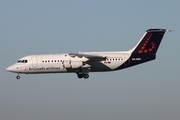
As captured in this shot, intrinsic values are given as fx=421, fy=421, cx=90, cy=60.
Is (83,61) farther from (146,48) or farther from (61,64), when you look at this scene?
(146,48)

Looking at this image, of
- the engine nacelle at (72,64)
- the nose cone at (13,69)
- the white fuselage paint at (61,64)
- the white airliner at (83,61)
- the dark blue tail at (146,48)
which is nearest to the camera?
the engine nacelle at (72,64)

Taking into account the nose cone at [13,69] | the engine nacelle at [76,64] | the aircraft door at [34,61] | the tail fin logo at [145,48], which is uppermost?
the tail fin logo at [145,48]

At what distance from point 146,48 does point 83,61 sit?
27.4 feet

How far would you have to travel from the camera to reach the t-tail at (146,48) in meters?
51.6

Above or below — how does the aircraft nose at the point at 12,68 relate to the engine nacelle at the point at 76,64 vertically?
below

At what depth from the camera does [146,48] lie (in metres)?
52.8

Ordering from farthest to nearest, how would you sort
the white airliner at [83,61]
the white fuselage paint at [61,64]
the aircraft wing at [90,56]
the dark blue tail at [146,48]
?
the dark blue tail at [146,48] < the white fuselage paint at [61,64] < the white airliner at [83,61] < the aircraft wing at [90,56]

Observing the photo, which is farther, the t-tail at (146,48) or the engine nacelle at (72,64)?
the t-tail at (146,48)

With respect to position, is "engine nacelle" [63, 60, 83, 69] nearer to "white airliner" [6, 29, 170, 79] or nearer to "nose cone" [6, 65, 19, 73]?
"white airliner" [6, 29, 170, 79]

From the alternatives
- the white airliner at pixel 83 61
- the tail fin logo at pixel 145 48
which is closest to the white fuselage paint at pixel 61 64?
the white airliner at pixel 83 61

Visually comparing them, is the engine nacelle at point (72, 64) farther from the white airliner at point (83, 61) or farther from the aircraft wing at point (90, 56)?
the aircraft wing at point (90, 56)

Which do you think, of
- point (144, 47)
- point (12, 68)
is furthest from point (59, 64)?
point (144, 47)

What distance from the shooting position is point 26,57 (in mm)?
51438

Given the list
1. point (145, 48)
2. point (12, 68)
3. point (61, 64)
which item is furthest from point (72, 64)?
point (145, 48)
